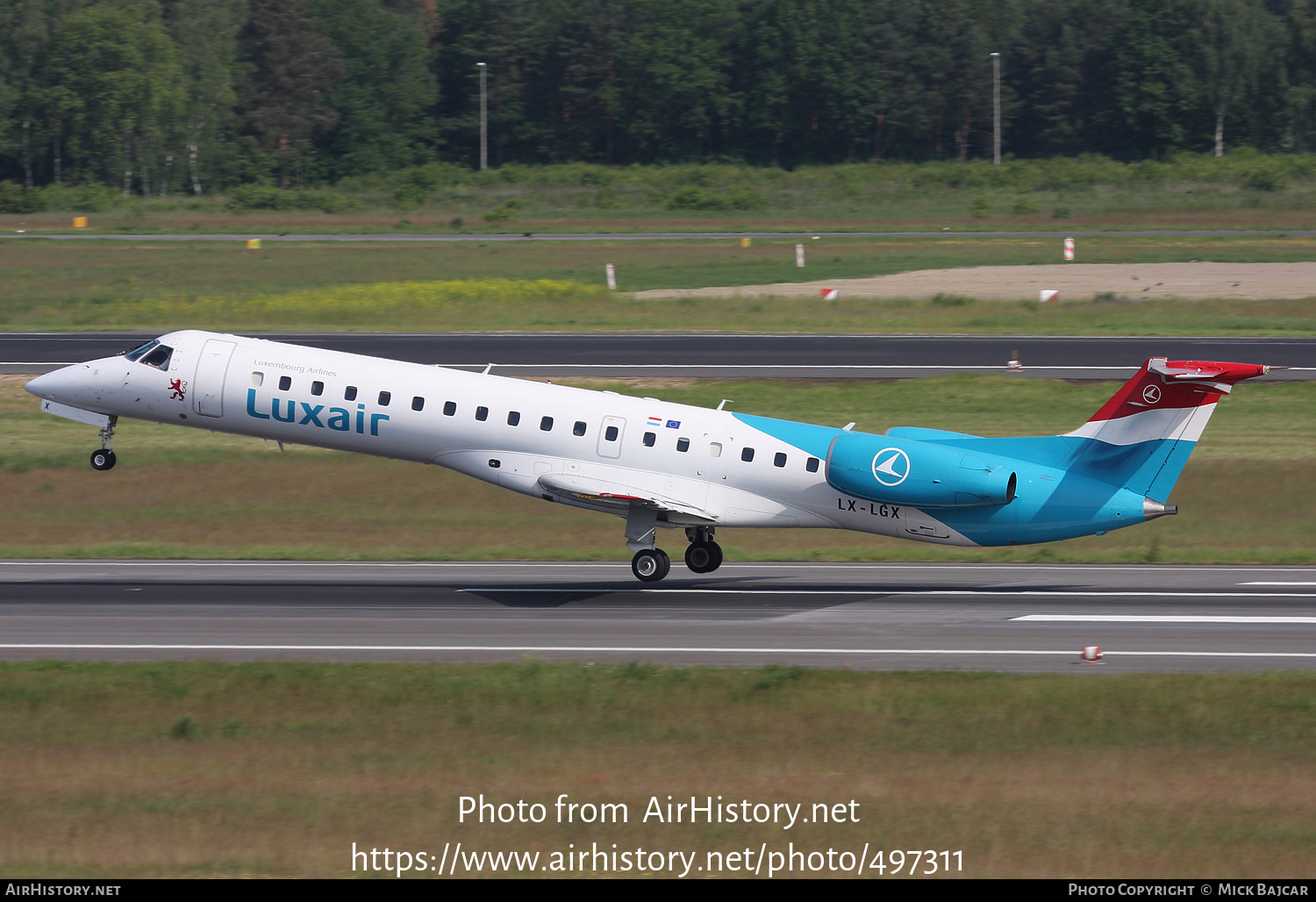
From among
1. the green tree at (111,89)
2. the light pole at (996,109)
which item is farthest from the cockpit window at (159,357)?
the light pole at (996,109)

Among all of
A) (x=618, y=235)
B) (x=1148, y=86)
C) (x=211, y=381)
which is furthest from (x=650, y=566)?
(x=1148, y=86)

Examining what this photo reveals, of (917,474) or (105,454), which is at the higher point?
(917,474)

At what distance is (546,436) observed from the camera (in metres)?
29.4

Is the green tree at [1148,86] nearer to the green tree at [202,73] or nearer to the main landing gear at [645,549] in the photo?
the green tree at [202,73]

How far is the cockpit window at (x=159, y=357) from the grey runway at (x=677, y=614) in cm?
438

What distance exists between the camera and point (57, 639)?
24.8 metres

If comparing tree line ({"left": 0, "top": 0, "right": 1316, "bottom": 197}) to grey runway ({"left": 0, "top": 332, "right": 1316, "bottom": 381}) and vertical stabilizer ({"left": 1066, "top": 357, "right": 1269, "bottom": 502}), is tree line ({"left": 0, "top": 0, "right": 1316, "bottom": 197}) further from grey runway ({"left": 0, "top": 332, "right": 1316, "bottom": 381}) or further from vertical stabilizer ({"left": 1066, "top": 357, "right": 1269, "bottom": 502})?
vertical stabilizer ({"left": 1066, "top": 357, "right": 1269, "bottom": 502})

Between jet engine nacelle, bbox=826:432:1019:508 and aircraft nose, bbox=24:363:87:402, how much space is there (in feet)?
51.7

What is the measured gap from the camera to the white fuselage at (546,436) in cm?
2900

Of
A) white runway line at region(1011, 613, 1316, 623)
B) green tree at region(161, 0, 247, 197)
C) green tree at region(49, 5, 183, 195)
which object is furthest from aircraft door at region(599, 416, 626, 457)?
green tree at region(161, 0, 247, 197)

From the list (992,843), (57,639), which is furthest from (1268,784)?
(57,639)

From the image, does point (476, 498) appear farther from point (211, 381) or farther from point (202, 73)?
point (202, 73)

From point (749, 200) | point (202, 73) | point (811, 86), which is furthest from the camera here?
point (811, 86)

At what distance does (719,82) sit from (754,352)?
100 meters
